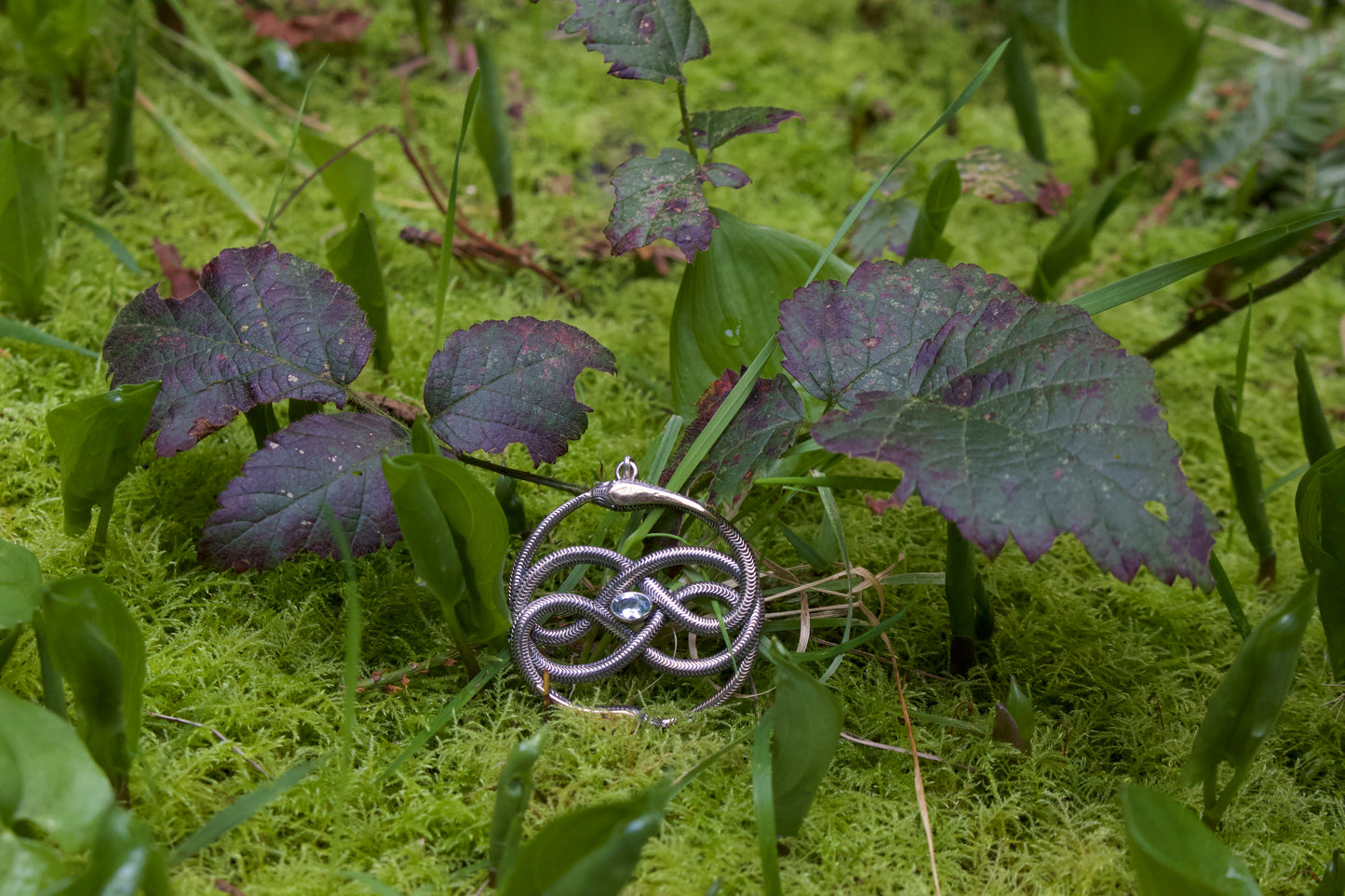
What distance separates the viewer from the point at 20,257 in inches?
50.4

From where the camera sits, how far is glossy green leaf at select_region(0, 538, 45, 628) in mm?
782

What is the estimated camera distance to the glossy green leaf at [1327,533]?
0.94 meters

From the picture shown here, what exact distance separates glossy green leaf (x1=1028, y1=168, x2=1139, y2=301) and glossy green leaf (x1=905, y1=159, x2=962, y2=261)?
0.19 m

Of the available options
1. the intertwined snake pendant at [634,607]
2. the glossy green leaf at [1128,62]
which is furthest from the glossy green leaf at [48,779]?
the glossy green leaf at [1128,62]

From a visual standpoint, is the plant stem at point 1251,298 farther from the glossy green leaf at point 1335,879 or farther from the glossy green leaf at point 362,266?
the glossy green leaf at point 362,266

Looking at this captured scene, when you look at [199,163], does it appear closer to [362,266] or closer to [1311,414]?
[362,266]

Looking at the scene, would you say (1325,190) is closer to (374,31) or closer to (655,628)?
(655,628)

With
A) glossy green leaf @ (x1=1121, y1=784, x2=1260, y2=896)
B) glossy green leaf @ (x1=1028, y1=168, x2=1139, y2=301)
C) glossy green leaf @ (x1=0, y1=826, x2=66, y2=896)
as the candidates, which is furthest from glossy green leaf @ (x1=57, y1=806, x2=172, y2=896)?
glossy green leaf @ (x1=1028, y1=168, x2=1139, y2=301)

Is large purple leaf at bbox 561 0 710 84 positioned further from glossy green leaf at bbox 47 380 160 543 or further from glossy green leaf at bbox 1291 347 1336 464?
glossy green leaf at bbox 1291 347 1336 464

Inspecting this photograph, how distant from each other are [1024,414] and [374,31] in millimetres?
1827

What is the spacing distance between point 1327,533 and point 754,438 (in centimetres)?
61

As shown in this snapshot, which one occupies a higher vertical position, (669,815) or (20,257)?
(20,257)

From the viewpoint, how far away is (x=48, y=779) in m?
0.69

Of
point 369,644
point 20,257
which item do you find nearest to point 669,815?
point 369,644
